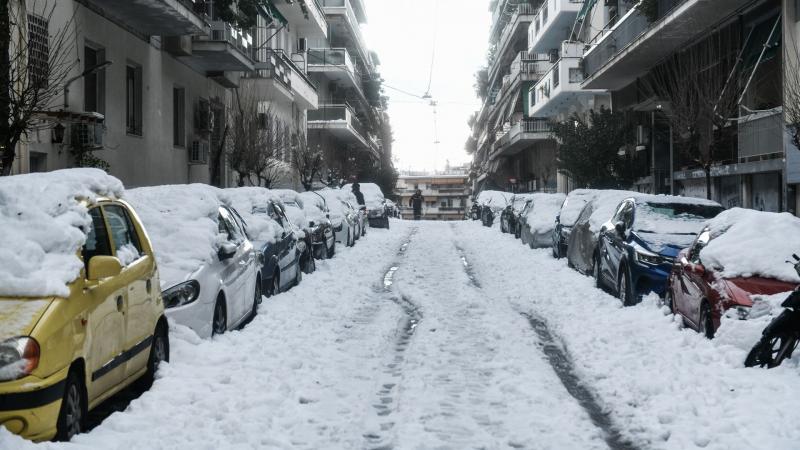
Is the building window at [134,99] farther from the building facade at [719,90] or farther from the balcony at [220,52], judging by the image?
the building facade at [719,90]

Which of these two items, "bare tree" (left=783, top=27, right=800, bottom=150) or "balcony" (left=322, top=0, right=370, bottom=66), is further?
"balcony" (left=322, top=0, right=370, bottom=66)

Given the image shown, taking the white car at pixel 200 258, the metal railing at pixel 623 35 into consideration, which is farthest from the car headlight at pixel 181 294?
the metal railing at pixel 623 35

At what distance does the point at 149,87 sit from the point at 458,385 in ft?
55.4

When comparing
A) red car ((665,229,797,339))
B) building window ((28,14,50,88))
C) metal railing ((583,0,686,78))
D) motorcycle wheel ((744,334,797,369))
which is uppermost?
metal railing ((583,0,686,78))

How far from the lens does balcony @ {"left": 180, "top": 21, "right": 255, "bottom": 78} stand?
2484 cm

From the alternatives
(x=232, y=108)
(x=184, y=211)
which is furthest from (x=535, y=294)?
(x=232, y=108)

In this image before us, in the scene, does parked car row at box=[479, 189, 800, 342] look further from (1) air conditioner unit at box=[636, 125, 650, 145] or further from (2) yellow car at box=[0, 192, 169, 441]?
(1) air conditioner unit at box=[636, 125, 650, 145]

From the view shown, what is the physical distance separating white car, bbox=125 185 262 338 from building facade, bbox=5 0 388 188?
366 centimetres

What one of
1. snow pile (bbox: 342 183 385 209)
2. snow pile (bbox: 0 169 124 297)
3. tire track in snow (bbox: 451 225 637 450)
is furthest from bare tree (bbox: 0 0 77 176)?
snow pile (bbox: 342 183 385 209)

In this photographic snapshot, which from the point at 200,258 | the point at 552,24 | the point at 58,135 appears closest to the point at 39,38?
the point at 58,135

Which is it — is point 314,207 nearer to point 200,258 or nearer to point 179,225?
point 179,225

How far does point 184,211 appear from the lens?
10.7 metres

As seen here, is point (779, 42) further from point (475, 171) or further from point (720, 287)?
Answer: point (475, 171)

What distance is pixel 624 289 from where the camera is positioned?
43.0 ft
